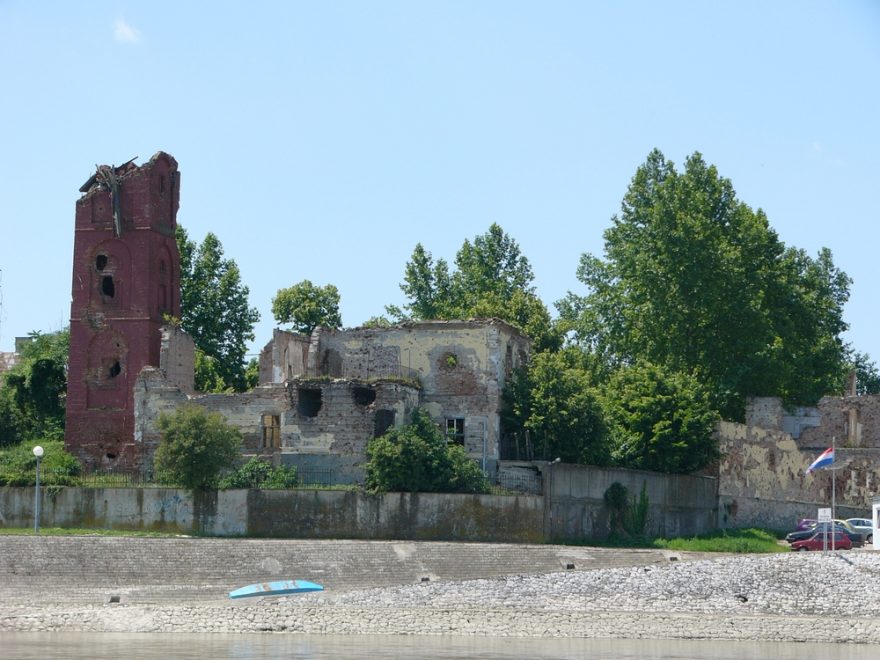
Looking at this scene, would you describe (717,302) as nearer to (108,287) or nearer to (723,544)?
(723,544)

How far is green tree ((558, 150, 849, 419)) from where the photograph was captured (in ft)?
225

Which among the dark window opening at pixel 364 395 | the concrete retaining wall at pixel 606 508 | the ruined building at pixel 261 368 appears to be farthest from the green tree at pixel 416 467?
the concrete retaining wall at pixel 606 508

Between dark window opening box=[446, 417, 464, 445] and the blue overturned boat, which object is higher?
dark window opening box=[446, 417, 464, 445]

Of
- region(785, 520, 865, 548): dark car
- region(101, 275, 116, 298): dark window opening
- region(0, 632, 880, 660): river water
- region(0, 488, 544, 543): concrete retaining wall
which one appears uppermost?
region(101, 275, 116, 298): dark window opening

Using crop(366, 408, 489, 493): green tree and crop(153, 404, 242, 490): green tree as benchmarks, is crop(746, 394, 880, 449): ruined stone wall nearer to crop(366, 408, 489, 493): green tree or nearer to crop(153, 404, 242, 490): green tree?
crop(366, 408, 489, 493): green tree

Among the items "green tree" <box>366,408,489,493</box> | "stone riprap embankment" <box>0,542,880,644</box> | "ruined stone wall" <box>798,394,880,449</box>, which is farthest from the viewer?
"ruined stone wall" <box>798,394,880,449</box>

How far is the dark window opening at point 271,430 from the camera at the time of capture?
58.5 meters

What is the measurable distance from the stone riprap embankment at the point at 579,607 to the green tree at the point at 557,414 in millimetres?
9521

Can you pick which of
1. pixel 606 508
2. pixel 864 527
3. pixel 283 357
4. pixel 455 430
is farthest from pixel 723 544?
pixel 283 357

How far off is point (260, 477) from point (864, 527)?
769 inches

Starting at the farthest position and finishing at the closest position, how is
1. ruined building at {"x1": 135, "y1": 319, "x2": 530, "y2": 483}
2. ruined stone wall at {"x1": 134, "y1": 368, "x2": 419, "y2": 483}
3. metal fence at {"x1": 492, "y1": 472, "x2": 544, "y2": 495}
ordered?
ruined building at {"x1": 135, "y1": 319, "x2": 530, "y2": 483}, ruined stone wall at {"x1": 134, "y1": 368, "x2": 419, "y2": 483}, metal fence at {"x1": 492, "y1": 472, "x2": 544, "y2": 495}

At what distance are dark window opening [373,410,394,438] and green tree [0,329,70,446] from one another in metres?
15.3

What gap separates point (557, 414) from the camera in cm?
5859

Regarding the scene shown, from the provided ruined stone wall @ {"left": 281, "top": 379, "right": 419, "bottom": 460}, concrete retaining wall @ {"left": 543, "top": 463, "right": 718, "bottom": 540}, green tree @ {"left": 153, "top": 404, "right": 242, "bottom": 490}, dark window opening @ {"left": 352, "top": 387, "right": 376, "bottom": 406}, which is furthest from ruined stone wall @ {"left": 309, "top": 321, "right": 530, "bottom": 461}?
green tree @ {"left": 153, "top": 404, "right": 242, "bottom": 490}
